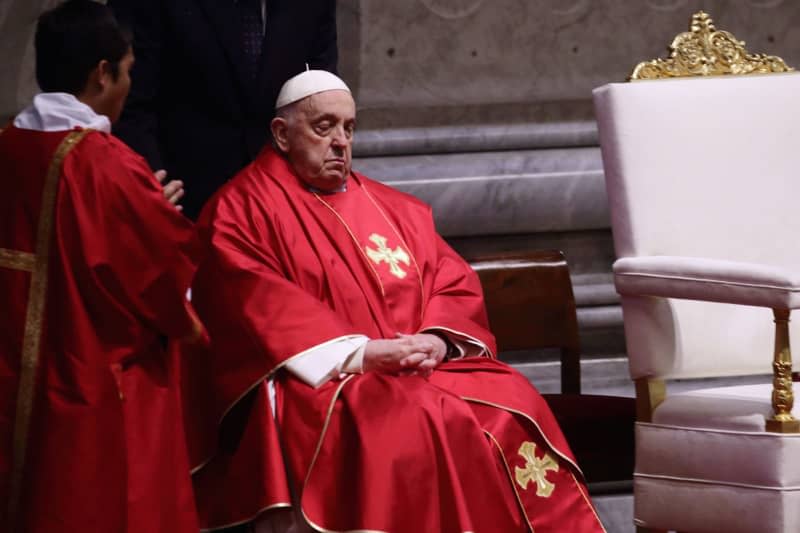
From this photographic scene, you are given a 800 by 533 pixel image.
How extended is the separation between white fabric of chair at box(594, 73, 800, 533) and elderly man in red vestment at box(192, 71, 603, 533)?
279 mm

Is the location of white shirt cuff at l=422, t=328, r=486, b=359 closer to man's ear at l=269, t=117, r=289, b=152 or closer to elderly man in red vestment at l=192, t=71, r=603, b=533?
elderly man in red vestment at l=192, t=71, r=603, b=533

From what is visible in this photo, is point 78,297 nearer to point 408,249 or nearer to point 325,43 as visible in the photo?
point 408,249

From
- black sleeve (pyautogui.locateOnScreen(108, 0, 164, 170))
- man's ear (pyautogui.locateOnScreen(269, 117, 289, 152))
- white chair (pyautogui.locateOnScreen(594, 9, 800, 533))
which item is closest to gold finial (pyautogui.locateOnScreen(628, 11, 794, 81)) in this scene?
white chair (pyautogui.locateOnScreen(594, 9, 800, 533))

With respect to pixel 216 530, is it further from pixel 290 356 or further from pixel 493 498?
pixel 493 498

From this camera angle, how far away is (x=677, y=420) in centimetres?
337

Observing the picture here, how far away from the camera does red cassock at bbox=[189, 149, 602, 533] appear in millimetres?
3053

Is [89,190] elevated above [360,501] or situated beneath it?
elevated above

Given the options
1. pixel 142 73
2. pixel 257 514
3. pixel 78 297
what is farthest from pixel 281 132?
pixel 257 514

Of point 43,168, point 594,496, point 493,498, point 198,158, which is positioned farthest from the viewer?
point 594,496

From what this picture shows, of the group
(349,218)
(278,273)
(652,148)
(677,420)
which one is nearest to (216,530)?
(278,273)

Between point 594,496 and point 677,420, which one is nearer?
point 677,420

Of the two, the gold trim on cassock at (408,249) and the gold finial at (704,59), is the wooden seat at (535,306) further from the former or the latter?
the gold finial at (704,59)

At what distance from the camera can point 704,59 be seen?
3803 mm

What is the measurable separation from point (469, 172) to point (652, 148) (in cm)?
111
